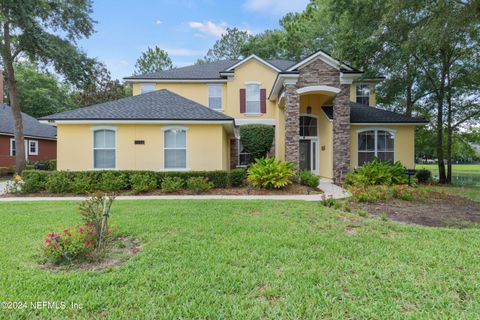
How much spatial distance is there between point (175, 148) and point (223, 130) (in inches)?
101

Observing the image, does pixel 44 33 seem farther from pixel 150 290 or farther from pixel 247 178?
pixel 150 290

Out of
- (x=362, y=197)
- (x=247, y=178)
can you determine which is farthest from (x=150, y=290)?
(x=247, y=178)

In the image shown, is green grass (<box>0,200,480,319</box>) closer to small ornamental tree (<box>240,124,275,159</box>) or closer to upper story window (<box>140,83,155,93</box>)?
small ornamental tree (<box>240,124,275,159</box>)

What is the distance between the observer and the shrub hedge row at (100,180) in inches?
396

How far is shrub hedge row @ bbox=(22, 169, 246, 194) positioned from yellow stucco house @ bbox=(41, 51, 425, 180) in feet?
4.58

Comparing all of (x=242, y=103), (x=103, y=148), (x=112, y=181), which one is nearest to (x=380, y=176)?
(x=242, y=103)

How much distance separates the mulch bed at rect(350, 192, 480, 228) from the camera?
617 centimetres

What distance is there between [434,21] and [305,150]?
362 inches

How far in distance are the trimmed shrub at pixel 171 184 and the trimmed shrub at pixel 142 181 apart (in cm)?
48

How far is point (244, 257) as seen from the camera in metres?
3.81

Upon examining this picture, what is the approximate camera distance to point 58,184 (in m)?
9.99

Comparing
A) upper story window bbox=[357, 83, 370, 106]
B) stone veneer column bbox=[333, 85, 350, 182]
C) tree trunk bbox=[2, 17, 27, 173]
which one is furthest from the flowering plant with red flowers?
upper story window bbox=[357, 83, 370, 106]

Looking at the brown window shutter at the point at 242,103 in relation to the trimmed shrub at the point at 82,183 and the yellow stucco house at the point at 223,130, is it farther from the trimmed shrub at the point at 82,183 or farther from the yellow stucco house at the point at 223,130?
the trimmed shrub at the point at 82,183

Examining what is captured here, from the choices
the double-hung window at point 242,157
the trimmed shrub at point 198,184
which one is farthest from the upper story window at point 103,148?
the double-hung window at point 242,157
